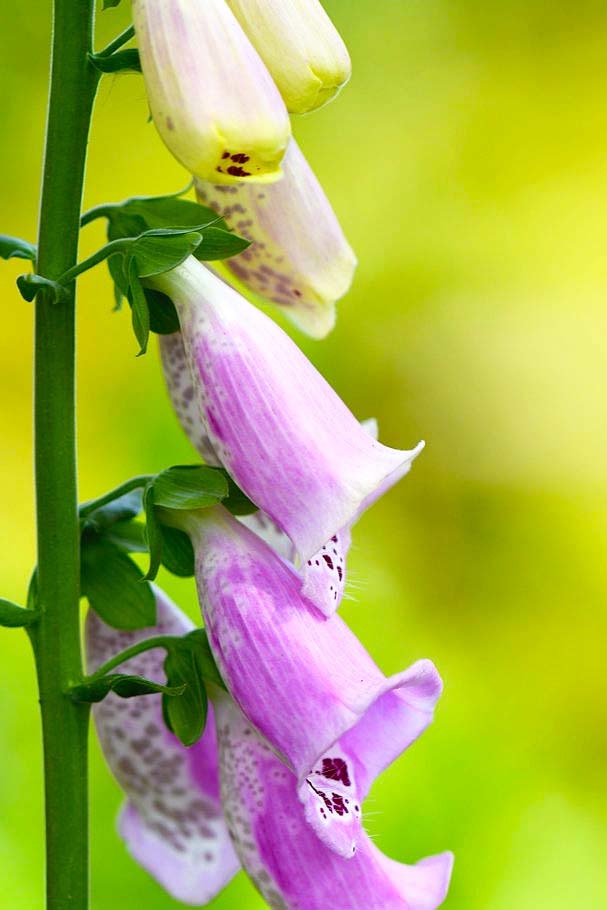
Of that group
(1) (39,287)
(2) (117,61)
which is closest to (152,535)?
(1) (39,287)

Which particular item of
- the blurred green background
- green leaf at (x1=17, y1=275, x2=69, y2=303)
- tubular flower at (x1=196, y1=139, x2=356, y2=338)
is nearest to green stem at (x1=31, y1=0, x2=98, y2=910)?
green leaf at (x1=17, y1=275, x2=69, y2=303)

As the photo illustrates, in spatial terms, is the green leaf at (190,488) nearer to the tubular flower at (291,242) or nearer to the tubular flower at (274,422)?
the tubular flower at (274,422)

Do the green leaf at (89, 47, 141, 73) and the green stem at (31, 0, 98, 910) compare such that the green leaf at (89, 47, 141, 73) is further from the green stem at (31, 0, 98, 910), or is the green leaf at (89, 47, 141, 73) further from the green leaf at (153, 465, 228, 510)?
the green leaf at (153, 465, 228, 510)

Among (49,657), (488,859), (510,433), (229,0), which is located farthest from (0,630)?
(229,0)

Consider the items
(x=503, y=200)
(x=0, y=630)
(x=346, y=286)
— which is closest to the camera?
(x=346, y=286)

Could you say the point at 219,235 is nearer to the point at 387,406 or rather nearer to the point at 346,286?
the point at 346,286

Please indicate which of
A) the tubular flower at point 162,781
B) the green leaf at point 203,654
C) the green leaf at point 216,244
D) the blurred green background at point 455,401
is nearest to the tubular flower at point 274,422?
the green leaf at point 216,244
